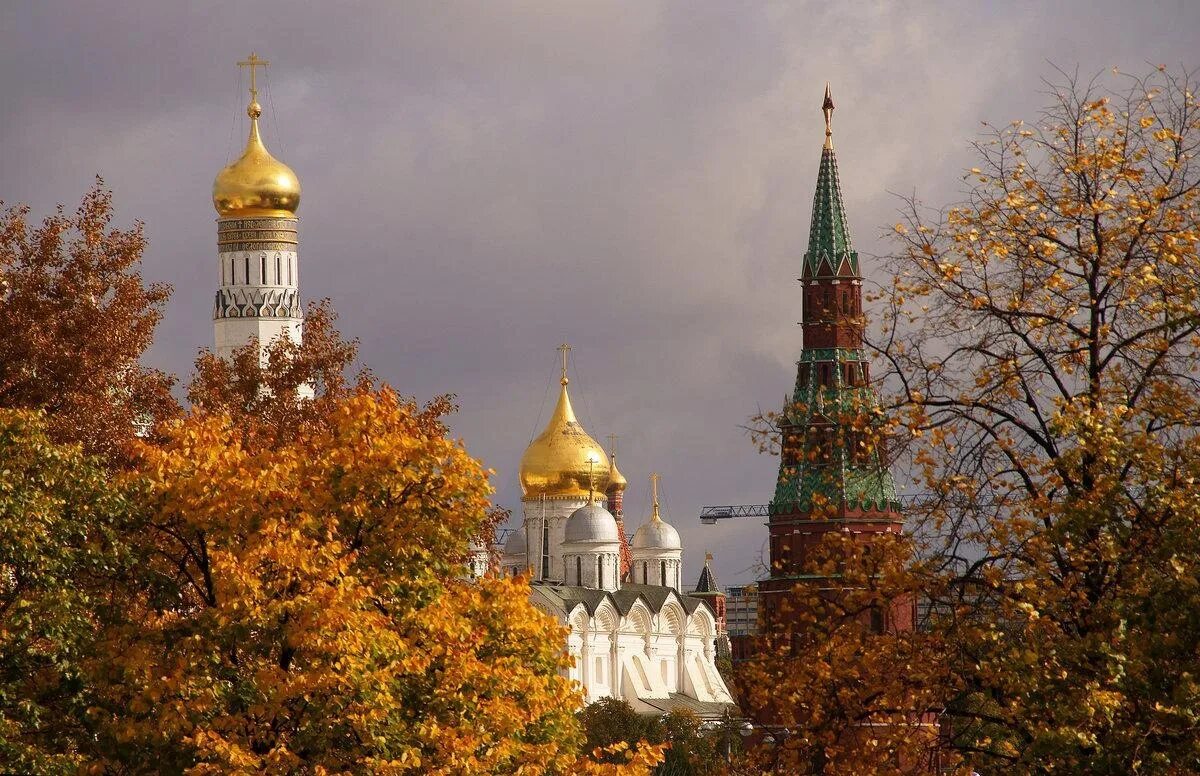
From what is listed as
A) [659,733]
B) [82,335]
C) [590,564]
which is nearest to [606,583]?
[590,564]

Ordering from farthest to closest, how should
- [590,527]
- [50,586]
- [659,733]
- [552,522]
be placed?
[552,522] → [590,527] → [659,733] → [50,586]

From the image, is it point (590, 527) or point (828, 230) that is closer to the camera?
point (828, 230)

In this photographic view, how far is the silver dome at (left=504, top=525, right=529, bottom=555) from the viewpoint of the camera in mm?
118812

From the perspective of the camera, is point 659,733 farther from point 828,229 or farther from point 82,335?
point 82,335

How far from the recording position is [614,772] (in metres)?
24.2

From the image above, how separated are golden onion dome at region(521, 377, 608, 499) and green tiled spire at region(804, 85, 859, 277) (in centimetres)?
5383

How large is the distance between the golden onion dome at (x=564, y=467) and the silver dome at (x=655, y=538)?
775cm

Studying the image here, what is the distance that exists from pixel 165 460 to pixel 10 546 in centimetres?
190

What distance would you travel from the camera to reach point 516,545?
393ft

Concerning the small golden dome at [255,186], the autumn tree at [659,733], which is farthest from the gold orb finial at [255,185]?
the autumn tree at [659,733]

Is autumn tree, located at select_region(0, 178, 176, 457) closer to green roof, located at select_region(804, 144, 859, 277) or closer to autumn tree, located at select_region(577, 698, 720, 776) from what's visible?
green roof, located at select_region(804, 144, 859, 277)

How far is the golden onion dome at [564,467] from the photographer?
372 feet

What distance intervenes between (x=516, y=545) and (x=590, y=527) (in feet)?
35.7

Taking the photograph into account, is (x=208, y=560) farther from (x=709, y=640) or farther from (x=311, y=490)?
(x=709, y=640)
